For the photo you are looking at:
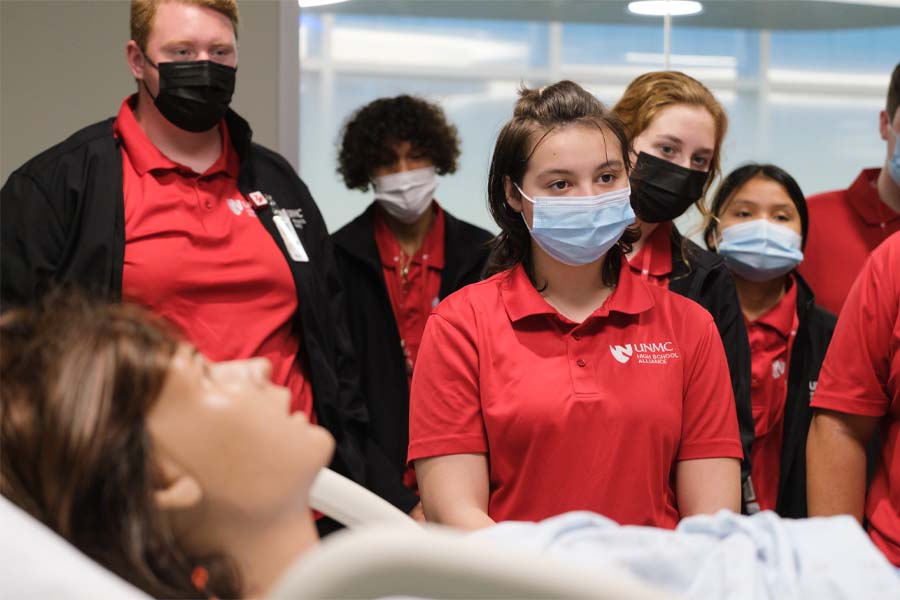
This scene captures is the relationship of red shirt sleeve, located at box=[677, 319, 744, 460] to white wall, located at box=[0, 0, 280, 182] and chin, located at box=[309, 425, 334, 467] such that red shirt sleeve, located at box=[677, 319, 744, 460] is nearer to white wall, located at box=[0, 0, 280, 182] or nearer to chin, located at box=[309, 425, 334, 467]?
chin, located at box=[309, 425, 334, 467]

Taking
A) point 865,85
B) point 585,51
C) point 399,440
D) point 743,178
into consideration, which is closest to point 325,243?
point 399,440

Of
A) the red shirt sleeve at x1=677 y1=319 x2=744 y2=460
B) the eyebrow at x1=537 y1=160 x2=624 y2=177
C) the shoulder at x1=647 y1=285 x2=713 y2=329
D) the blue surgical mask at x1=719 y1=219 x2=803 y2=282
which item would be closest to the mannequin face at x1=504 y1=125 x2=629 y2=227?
the eyebrow at x1=537 y1=160 x2=624 y2=177

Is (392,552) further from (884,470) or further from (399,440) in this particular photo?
(399,440)

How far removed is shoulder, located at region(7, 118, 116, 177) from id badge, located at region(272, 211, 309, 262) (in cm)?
41

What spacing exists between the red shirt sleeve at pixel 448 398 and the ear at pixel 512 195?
0.95 ft

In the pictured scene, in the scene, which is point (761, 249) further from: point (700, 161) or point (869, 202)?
point (869, 202)

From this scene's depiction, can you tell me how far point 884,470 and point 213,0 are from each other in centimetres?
175

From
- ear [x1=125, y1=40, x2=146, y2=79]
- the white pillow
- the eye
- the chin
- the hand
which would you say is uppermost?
ear [x1=125, y1=40, x2=146, y2=79]

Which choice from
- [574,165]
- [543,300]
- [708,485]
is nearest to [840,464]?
[708,485]

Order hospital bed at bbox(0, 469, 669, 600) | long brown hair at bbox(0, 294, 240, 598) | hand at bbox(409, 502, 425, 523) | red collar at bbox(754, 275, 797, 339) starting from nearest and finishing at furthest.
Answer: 1. hospital bed at bbox(0, 469, 669, 600)
2. long brown hair at bbox(0, 294, 240, 598)
3. hand at bbox(409, 502, 425, 523)
4. red collar at bbox(754, 275, 797, 339)

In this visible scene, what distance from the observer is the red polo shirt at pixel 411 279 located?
3.32 m

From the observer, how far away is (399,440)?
3281 millimetres

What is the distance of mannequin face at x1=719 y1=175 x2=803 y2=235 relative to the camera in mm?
3146

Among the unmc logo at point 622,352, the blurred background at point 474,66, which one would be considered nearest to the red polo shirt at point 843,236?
the blurred background at point 474,66
